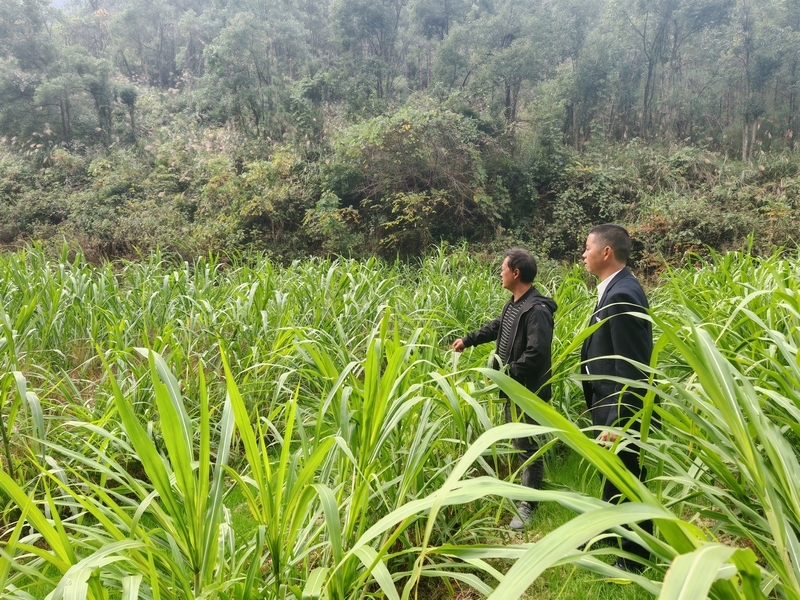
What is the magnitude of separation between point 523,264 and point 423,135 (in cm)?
822

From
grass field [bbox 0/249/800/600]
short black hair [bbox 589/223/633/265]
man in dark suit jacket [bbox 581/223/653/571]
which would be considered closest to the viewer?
grass field [bbox 0/249/800/600]

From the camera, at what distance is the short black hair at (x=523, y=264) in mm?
2209

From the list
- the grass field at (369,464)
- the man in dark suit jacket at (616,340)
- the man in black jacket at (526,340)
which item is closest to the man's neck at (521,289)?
the man in black jacket at (526,340)

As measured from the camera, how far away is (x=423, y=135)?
9758 millimetres

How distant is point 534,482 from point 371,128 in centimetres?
898

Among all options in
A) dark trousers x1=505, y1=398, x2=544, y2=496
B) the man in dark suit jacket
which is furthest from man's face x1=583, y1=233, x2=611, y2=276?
dark trousers x1=505, y1=398, x2=544, y2=496

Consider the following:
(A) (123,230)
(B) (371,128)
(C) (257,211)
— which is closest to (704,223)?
(B) (371,128)

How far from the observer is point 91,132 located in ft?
47.2

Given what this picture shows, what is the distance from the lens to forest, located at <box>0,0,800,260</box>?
31.9ft

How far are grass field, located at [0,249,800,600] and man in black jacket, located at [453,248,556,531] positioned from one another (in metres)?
0.15

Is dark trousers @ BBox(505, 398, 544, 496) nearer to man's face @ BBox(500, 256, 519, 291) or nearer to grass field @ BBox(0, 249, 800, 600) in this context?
grass field @ BBox(0, 249, 800, 600)

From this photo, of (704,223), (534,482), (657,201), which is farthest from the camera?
(657,201)

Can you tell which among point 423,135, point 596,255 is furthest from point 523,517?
point 423,135

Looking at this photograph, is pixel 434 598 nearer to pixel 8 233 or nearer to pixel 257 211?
pixel 257 211
